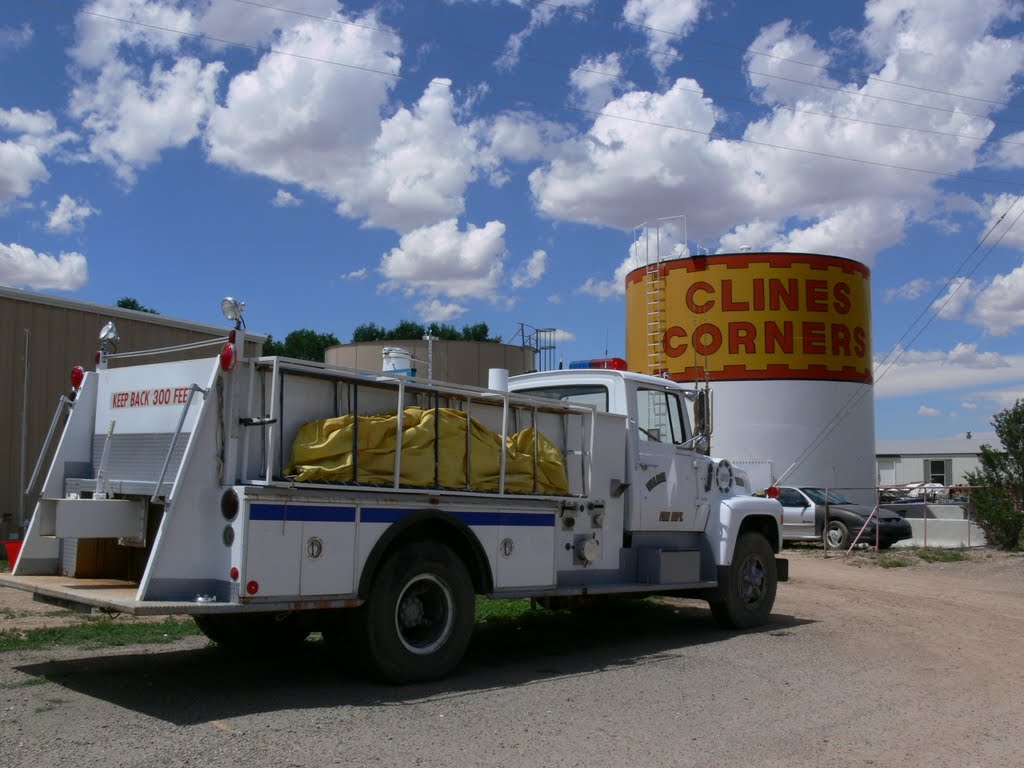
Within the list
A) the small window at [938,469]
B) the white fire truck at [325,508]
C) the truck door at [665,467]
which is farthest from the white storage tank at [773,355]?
the small window at [938,469]

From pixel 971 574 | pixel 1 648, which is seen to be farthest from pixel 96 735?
pixel 971 574

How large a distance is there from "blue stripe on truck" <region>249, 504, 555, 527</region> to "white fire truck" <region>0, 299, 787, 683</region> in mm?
13

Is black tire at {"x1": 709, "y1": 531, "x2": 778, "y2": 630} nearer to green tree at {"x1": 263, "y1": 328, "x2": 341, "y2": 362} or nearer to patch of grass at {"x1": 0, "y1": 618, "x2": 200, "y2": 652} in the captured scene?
patch of grass at {"x1": 0, "y1": 618, "x2": 200, "y2": 652}

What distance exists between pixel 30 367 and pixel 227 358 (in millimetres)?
11267

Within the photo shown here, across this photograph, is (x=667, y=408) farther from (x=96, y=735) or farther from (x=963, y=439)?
(x=963, y=439)

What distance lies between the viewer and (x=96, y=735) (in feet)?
19.6

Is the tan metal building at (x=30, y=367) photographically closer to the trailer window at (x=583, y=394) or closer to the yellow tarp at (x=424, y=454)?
the trailer window at (x=583, y=394)

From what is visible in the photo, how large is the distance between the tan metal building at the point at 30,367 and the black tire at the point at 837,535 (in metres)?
16.2

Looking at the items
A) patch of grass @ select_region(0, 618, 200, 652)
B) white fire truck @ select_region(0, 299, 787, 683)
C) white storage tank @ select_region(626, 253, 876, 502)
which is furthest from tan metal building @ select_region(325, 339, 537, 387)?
white fire truck @ select_region(0, 299, 787, 683)

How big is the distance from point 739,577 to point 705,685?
122 inches

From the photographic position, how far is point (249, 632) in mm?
8656

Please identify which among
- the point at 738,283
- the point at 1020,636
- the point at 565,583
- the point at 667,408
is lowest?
the point at 1020,636

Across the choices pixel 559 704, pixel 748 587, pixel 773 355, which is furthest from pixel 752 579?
pixel 773 355

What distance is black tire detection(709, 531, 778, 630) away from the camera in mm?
10688
